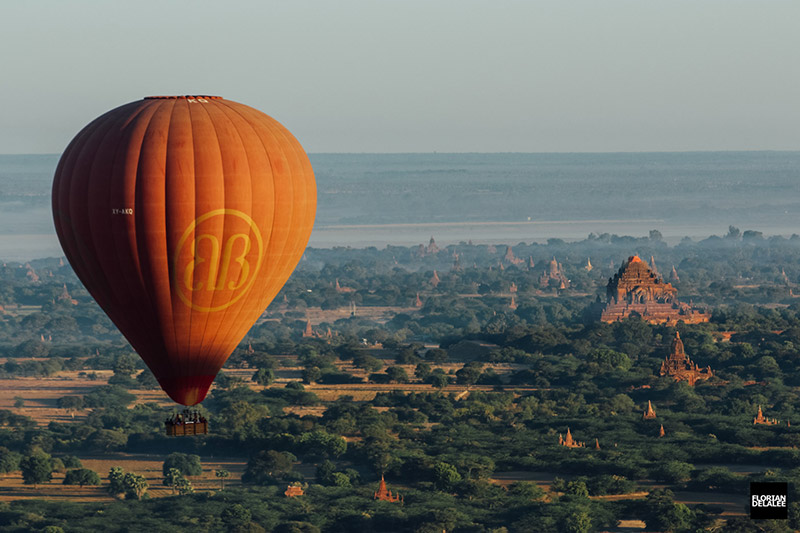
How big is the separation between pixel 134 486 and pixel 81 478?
4.30 m

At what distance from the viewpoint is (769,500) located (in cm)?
8062

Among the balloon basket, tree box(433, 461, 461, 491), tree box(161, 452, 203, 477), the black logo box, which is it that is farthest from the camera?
tree box(161, 452, 203, 477)

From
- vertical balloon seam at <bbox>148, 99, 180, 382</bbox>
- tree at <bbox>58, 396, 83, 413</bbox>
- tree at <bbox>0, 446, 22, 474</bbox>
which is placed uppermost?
vertical balloon seam at <bbox>148, 99, 180, 382</bbox>

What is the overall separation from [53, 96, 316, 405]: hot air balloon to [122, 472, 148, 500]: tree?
3713cm

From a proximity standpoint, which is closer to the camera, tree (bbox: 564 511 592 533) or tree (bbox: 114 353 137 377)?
tree (bbox: 564 511 592 533)

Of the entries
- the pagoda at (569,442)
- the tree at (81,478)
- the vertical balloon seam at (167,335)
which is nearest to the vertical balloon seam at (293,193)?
the vertical balloon seam at (167,335)

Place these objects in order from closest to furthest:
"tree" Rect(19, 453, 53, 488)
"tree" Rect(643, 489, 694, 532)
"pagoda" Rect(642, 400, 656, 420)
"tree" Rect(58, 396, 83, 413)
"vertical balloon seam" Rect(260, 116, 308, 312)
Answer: "vertical balloon seam" Rect(260, 116, 308, 312)
"tree" Rect(643, 489, 694, 532)
"tree" Rect(19, 453, 53, 488)
"pagoda" Rect(642, 400, 656, 420)
"tree" Rect(58, 396, 83, 413)

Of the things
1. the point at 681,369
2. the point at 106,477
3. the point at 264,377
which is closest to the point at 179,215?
the point at 106,477

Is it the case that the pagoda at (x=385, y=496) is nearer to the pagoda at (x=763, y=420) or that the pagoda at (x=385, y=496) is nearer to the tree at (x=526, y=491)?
the tree at (x=526, y=491)

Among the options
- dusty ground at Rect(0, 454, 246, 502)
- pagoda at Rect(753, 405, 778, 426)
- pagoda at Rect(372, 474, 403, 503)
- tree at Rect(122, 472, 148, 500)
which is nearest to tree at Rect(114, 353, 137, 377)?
dusty ground at Rect(0, 454, 246, 502)

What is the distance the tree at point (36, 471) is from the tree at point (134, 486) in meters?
5.41

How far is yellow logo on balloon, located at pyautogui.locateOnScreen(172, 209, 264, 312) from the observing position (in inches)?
2024

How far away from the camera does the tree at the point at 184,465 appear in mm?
94875

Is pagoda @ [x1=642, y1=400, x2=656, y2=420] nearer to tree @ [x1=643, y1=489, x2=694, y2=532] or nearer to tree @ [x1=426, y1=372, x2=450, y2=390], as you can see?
tree @ [x1=426, y1=372, x2=450, y2=390]
